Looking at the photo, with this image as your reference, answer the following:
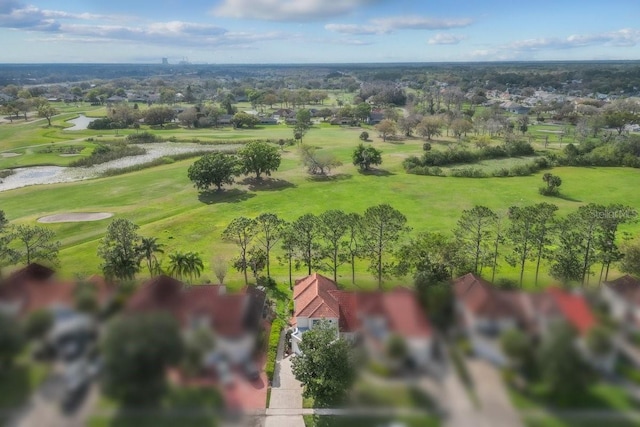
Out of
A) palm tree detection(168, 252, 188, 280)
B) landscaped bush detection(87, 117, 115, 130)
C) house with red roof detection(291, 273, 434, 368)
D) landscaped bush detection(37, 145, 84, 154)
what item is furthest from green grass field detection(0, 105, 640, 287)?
landscaped bush detection(87, 117, 115, 130)

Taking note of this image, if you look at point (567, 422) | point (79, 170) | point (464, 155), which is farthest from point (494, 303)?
point (79, 170)

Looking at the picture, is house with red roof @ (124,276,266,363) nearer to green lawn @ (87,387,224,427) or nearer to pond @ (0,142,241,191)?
green lawn @ (87,387,224,427)

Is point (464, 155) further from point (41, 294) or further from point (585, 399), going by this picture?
point (41, 294)

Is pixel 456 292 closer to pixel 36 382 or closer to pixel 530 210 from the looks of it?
pixel 36 382

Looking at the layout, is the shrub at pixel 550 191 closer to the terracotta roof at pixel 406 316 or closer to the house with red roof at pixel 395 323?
the house with red roof at pixel 395 323

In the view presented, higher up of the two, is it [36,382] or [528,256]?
[36,382]

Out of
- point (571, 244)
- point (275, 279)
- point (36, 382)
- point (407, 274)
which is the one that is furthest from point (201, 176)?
point (36, 382)
